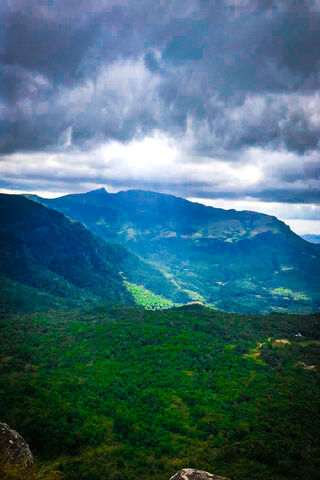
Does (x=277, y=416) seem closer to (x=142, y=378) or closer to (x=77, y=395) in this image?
(x=142, y=378)

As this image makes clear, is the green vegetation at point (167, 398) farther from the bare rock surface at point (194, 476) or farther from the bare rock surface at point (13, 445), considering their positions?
the bare rock surface at point (194, 476)

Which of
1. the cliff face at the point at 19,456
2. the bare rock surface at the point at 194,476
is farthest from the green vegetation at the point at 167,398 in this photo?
the bare rock surface at the point at 194,476

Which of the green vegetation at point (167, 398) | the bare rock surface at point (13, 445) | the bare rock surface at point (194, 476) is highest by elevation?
the bare rock surface at point (194, 476)

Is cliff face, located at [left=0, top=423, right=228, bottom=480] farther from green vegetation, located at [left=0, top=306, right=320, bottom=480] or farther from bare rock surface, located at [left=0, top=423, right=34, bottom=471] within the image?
green vegetation, located at [left=0, top=306, right=320, bottom=480]

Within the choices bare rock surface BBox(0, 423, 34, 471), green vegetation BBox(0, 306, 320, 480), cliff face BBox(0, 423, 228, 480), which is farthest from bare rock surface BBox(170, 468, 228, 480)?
green vegetation BBox(0, 306, 320, 480)

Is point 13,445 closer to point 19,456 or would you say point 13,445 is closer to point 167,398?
point 19,456

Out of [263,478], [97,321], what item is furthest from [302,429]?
[97,321]

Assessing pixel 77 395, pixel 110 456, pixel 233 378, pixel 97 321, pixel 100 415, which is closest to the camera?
pixel 110 456

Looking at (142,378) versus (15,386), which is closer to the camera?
(15,386)
